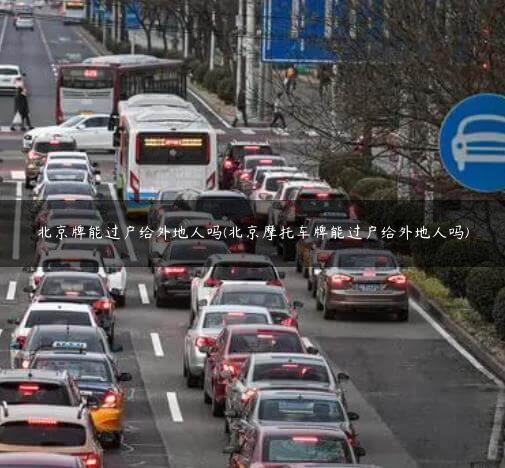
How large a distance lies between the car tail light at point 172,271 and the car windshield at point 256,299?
19.3 feet

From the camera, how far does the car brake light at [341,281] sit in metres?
38.6

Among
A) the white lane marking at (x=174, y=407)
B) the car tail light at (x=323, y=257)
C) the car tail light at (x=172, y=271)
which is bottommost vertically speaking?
the car tail light at (x=323, y=257)

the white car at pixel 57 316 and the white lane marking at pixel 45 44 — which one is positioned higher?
the white car at pixel 57 316

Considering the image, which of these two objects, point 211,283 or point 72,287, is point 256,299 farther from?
point 72,287

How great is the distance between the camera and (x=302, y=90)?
3937 inches

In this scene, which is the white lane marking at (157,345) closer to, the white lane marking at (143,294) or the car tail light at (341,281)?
the car tail light at (341,281)

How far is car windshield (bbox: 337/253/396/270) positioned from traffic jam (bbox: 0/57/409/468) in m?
0.04

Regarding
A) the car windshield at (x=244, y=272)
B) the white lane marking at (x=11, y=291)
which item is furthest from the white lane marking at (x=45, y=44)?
the car windshield at (x=244, y=272)

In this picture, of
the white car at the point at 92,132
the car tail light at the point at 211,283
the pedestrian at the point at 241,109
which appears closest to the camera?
the car tail light at the point at 211,283

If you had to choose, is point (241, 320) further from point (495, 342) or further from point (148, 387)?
point (495, 342)

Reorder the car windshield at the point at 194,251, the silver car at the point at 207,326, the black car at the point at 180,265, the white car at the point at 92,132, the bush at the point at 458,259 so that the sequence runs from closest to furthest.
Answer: the silver car at the point at 207,326 → the bush at the point at 458,259 → the black car at the point at 180,265 → the car windshield at the point at 194,251 → the white car at the point at 92,132

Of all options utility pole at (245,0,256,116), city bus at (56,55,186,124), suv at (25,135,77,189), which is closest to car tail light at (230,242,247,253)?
suv at (25,135,77,189)

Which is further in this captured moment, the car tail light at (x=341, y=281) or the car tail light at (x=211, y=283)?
the car tail light at (x=341, y=281)

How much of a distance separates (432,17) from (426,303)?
28.9ft
